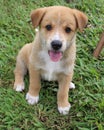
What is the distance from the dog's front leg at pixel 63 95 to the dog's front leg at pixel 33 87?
0.92 feet

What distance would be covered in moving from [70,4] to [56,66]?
2669 mm

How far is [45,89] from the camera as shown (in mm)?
4730

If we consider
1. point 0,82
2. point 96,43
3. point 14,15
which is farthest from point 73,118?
point 14,15

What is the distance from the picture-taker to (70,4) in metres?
6.61

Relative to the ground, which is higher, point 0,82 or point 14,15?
point 14,15

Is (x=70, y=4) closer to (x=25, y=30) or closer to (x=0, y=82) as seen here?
(x=25, y=30)

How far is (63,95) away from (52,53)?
64 cm

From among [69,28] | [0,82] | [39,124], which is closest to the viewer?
[69,28]

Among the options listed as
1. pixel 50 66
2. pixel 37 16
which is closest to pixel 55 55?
pixel 50 66

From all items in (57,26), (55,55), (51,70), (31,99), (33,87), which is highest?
(57,26)

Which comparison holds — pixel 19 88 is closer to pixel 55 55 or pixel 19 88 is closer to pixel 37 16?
pixel 55 55

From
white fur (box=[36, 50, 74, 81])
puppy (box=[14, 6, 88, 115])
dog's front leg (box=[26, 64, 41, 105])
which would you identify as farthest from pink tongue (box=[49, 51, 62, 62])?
dog's front leg (box=[26, 64, 41, 105])

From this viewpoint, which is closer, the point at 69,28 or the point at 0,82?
the point at 69,28

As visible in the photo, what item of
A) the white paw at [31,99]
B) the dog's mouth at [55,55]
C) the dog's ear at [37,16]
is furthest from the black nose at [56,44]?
the white paw at [31,99]
